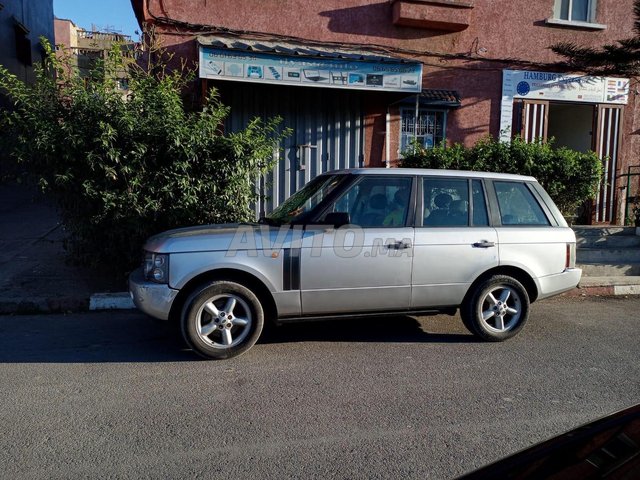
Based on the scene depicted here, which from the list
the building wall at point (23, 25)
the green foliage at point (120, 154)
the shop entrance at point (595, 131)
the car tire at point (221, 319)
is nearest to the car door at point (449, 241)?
the car tire at point (221, 319)

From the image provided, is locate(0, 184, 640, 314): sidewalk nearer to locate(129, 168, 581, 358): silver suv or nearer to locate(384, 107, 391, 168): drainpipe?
locate(129, 168, 581, 358): silver suv

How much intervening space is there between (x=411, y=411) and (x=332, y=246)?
1.69 metres

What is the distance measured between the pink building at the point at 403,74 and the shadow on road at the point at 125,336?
4505mm

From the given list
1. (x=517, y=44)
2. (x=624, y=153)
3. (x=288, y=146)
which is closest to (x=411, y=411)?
(x=288, y=146)

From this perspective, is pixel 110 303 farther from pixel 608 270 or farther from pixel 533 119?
pixel 533 119

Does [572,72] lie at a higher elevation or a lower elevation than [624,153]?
higher

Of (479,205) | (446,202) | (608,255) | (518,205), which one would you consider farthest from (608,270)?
(446,202)

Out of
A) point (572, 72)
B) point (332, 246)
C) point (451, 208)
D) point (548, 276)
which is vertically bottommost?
point (548, 276)

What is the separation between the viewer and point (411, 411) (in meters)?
3.72

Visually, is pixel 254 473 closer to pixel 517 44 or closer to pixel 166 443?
pixel 166 443

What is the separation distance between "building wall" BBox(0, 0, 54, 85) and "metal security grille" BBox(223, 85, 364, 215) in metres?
9.95

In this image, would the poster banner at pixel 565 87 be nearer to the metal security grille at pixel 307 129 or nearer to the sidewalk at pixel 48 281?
the metal security grille at pixel 307 129

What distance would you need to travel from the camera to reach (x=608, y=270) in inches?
343

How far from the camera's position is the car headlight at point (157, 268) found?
460 centimetres
